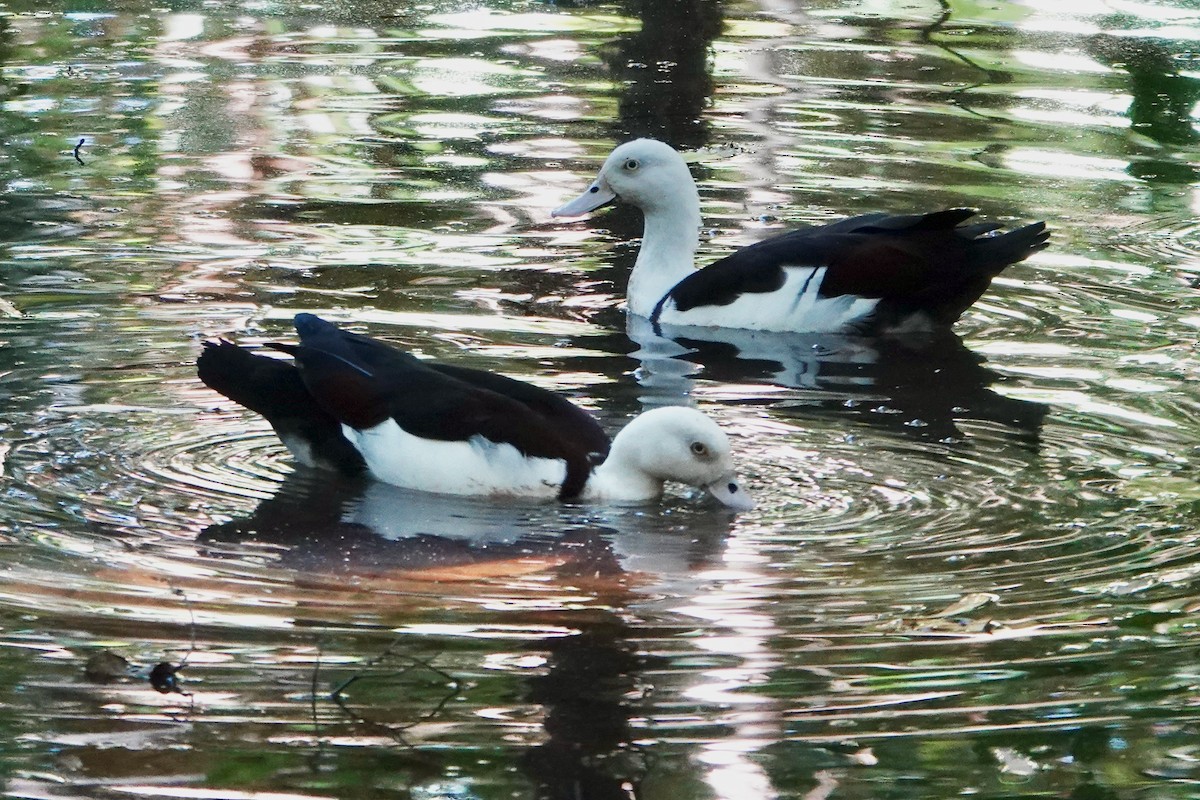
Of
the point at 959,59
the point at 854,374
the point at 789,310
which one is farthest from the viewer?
the point at 959,59

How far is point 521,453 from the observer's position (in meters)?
6.68

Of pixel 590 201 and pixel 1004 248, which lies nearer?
pixel 1004 248

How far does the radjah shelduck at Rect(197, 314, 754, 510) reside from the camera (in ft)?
21.9

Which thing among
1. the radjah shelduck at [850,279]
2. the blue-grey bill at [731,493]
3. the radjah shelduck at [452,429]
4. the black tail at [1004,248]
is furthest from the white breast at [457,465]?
the black tail at [1004,248]

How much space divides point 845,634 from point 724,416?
2.48m

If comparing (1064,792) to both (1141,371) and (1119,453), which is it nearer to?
(1119,453)

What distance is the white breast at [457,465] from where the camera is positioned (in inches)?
264

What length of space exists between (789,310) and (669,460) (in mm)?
2890

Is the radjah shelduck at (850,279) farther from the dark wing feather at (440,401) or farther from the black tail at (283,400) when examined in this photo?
the black tail at (283,400)

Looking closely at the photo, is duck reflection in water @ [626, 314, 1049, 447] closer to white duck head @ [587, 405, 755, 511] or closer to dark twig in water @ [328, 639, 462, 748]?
white duck head @ [587, 405, 755, 511]

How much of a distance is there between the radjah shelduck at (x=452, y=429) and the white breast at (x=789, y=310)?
8.16ft

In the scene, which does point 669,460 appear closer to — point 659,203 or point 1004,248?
point 1004,248

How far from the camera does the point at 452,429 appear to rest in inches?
265

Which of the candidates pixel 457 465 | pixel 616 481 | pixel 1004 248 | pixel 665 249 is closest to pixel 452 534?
pixel 457 465
